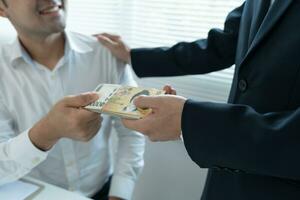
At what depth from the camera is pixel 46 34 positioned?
1134mm

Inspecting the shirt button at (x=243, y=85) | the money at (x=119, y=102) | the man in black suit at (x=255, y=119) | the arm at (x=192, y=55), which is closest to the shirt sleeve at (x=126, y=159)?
the arm at (x=192, y=55)

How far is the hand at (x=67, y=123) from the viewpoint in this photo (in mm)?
859

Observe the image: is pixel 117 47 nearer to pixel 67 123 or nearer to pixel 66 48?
pixel 66 48

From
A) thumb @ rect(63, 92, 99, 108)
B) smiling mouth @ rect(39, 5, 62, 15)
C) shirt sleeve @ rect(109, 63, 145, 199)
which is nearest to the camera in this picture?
thumb @ rect(63, 92, 99, 108)

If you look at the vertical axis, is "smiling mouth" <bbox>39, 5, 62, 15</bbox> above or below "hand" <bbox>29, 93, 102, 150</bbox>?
above

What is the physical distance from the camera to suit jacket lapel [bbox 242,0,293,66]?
25.0 inches

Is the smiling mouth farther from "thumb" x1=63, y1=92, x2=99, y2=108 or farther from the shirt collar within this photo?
"thumb" x1=63, y1=92, x2=99, y2=108

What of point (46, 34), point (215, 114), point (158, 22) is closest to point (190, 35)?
point (158, 22)

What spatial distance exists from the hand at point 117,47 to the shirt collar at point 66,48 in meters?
0.07

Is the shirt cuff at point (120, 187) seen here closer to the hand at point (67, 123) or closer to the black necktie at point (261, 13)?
the hand at point (67, 123)

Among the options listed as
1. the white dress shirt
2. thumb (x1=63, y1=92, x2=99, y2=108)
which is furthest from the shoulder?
thumb (x1=63, y1=92, x2=99, y2=108)

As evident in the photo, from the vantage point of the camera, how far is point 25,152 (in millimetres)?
975

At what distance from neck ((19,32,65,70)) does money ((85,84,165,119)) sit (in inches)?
15.0

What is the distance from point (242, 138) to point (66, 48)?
820mm
